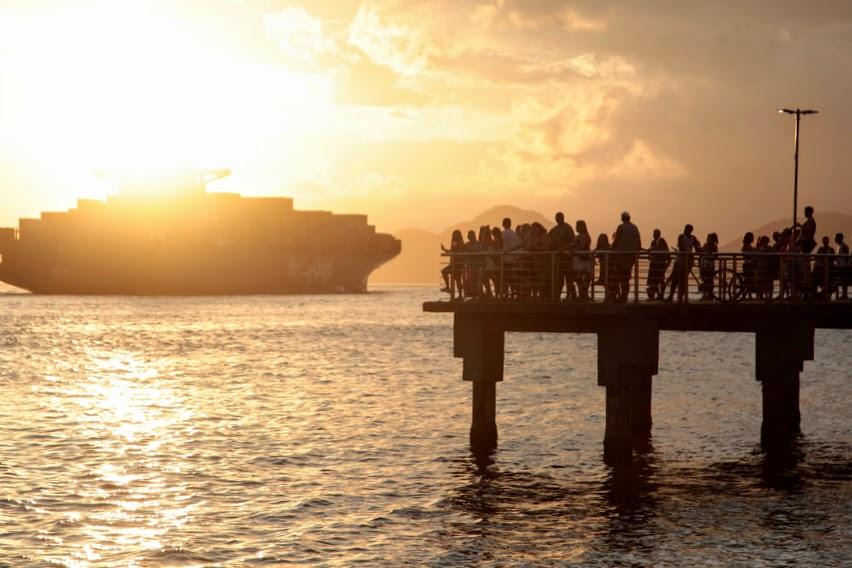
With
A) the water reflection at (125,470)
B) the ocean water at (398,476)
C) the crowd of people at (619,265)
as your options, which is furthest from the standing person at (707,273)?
the water reflection at (125,470)

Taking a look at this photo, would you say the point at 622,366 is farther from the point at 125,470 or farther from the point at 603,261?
the point at 125,470

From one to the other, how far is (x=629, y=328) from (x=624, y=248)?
1.97m

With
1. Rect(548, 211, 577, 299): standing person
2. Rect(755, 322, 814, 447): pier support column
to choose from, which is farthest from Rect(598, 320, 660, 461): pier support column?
Rect(755, 322, 814, 447): pier support column

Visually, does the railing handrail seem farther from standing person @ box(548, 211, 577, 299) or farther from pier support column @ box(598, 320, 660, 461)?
pier support column @ box(598, 320, 660, 461)

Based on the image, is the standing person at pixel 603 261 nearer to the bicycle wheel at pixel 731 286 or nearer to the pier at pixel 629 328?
the pier at pixel 629 328

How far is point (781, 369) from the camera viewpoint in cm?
3100

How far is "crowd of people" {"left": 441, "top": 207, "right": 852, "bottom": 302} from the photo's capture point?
27.5m

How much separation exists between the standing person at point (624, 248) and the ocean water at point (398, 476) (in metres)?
4.52

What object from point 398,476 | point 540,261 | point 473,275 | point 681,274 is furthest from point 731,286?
point 398,476

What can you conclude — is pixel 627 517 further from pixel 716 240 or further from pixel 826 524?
pixel 716 240

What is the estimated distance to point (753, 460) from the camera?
1241 inches

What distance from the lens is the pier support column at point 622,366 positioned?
88.6 ft

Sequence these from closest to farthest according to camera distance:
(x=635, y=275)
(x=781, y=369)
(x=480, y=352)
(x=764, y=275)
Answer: (x=635, y=275)
(x=764, y=275)
(x=480, y=352)
(x=781, y=369)

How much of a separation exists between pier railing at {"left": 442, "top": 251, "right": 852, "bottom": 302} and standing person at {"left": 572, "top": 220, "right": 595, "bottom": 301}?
24 mm
